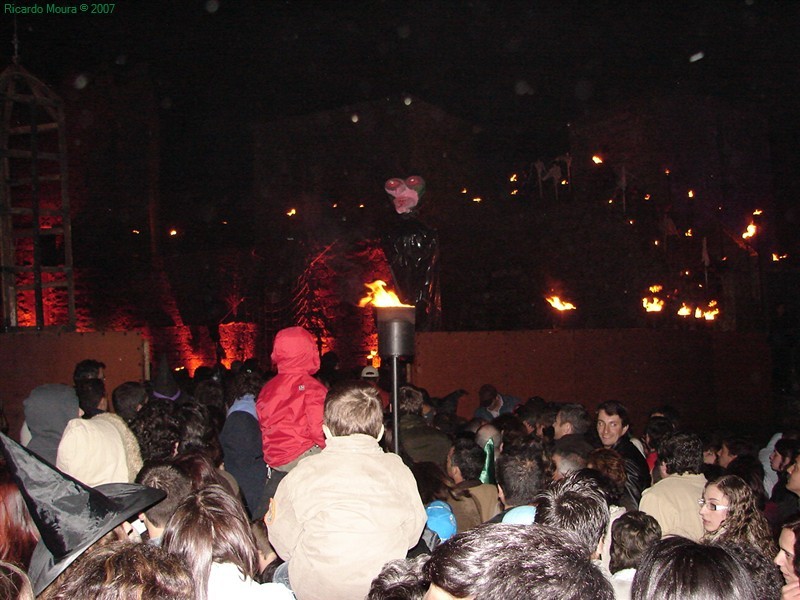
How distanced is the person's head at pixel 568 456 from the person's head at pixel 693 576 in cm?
230

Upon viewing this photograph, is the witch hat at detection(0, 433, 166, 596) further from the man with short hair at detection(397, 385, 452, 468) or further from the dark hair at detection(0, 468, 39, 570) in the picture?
the man with short hair at detection(397, 385, 452, 468)

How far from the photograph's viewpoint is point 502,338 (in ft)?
38.7

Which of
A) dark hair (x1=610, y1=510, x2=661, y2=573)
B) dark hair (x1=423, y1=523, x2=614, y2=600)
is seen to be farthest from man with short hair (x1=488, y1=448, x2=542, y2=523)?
dark hair (x1=423, y1=523, x2=614, y2=600)

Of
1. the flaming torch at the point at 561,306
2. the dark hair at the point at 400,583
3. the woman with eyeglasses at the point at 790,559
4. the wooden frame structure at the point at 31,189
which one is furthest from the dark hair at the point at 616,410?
the flaming torch at the point at 561,306

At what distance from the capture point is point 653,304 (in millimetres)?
16828

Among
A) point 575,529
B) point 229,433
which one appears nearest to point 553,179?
point 229,433

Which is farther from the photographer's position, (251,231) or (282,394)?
(251,231)

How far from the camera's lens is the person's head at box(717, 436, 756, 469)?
5.86 m

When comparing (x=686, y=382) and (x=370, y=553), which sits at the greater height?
(x=370, y=553)

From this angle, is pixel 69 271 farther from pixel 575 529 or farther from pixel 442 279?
pixel 442 279

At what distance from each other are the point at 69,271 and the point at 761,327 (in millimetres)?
19114

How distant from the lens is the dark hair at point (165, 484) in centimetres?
293

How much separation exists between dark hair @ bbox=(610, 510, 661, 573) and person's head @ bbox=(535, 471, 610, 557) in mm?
446

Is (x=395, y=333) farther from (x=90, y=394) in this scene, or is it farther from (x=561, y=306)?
(x=561, y=306)
